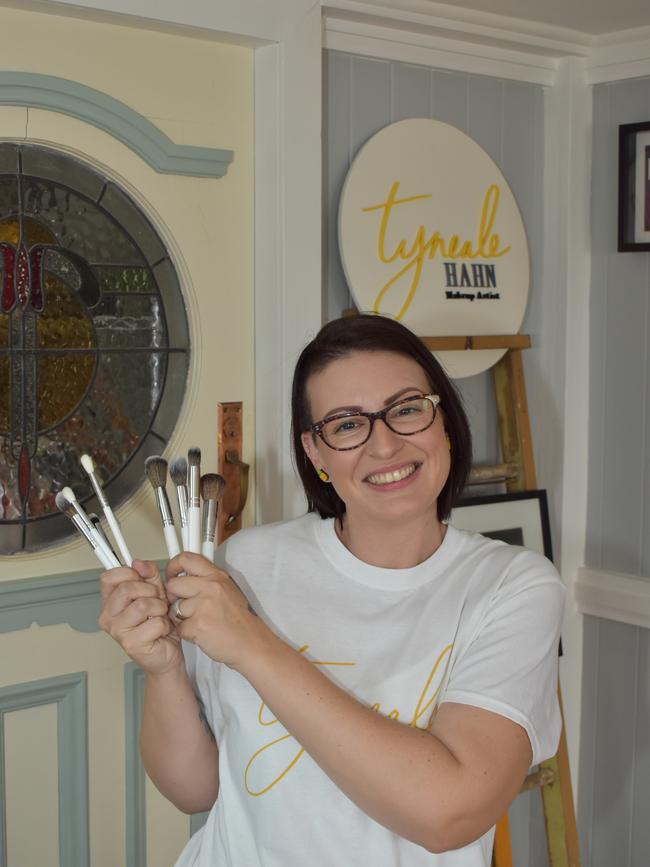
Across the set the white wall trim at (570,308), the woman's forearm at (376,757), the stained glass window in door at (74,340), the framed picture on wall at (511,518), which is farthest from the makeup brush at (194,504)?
the white wall trim at (570,308)

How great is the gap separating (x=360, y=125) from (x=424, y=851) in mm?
1416

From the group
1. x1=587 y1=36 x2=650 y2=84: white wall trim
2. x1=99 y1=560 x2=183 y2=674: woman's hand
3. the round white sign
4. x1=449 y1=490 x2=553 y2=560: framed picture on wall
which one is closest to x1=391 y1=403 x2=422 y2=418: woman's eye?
x1=99 y1=560 x2=183 y2=674: woman's hand

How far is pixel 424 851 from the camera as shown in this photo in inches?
47.3

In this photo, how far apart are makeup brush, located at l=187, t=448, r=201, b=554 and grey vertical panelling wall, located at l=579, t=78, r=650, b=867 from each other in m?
1.46

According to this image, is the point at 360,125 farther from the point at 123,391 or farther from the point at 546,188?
→ the point at 123,391

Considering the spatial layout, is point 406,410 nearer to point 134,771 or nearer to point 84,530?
point 84,530

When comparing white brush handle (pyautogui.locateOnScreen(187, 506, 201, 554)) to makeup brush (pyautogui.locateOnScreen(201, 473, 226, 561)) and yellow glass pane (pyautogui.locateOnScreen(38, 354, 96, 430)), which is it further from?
yellow glass pane (pyautogui.locateOnScreen(38, 354, 96, 430))

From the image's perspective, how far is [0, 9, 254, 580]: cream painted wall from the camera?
5.63 feet

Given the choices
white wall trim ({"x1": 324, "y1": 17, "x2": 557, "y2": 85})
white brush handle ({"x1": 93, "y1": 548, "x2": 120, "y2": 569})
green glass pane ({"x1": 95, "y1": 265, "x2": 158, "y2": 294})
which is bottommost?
white brush handle ({"x1": 93, "y1": 548, "x2": 120, "y2": 569})

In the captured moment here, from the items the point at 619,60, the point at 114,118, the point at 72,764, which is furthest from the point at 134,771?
the point at 619,60

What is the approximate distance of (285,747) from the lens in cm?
123

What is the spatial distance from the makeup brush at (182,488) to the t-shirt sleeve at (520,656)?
333 mm

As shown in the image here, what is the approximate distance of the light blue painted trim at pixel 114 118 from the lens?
1.67 meters

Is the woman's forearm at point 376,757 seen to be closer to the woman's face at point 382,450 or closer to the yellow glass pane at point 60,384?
the woman's face at point 382,450
